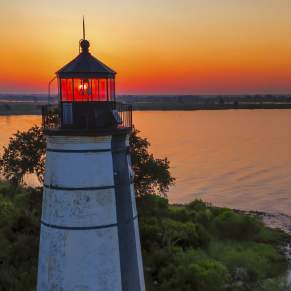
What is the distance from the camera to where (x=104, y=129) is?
31.6 feet

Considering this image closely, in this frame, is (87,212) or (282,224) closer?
(87,212)

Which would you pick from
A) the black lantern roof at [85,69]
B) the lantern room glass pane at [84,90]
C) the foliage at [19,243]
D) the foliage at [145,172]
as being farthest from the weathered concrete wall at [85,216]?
the foliage at [145,172]

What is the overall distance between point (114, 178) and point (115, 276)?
1.99 meters

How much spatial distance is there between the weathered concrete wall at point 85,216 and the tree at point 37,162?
9.09 metres

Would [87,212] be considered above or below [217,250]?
above

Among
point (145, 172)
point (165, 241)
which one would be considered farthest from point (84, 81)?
point (165, 241)

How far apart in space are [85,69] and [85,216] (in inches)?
114

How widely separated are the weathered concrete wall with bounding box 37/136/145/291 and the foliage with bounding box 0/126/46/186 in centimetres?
902

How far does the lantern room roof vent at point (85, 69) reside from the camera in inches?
380

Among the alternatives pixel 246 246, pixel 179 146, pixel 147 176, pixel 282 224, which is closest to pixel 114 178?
pixel 147 176

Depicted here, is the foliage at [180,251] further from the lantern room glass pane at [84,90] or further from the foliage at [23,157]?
the lantern room glass pane at [84,90]

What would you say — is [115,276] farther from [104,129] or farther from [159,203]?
[159,203]

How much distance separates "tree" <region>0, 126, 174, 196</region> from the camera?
18797mm

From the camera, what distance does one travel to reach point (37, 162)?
18.9 meters
